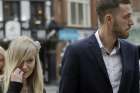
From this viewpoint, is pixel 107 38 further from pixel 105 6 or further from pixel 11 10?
pixel 11 10

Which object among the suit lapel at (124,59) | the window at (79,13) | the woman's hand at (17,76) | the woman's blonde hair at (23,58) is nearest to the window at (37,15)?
the window at (79,13)

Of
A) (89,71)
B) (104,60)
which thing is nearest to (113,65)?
(104,60)

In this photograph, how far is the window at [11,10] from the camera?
137ft

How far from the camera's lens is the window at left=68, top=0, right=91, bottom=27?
149 ft

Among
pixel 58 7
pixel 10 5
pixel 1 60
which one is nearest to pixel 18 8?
pixel 10 5

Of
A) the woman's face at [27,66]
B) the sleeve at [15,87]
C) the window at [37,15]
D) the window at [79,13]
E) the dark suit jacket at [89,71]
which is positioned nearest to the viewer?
the dark suit jacket at [89,71]

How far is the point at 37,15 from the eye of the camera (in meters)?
42.1

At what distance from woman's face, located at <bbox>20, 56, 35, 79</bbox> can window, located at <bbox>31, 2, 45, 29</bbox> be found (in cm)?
3675

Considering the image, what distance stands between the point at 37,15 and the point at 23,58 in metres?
37.7

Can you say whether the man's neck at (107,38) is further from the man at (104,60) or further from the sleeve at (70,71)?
the sleeve at (70,71)

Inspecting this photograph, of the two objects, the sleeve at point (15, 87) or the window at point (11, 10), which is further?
the window at point (11, 10)

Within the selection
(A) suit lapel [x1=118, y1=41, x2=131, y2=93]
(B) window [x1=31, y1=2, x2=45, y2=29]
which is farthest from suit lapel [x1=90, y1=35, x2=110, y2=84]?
(B) window [x1=31, y1=2, x2=45, y2=29]

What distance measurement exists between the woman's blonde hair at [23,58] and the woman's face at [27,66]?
27mm

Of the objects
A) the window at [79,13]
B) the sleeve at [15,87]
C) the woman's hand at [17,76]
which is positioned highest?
the woman's hand at [17,76]
